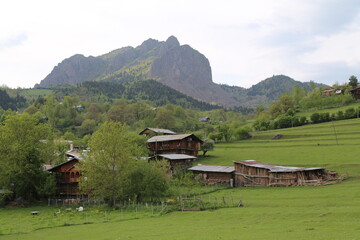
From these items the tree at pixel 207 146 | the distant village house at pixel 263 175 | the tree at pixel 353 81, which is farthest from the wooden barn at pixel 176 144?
the tree at pixel 353 81

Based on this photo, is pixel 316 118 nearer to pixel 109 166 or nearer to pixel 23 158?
pixel 109 166

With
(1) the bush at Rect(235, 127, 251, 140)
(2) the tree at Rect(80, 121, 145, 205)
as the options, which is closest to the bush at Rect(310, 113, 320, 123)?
(1) the bush at Rect(235, 127, 251, 140)

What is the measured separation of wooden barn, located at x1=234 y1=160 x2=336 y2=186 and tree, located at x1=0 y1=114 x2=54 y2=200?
3794 centimetres

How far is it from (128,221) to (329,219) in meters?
22.0

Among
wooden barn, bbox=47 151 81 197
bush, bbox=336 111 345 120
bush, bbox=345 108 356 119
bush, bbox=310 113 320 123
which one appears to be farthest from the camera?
bush, bbox=310 113 320 123

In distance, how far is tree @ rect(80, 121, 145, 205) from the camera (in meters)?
51.5

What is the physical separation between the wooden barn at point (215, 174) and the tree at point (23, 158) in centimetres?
3246

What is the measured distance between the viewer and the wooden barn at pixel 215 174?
232ft

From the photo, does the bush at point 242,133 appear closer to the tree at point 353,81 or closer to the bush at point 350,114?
the bush at point 350,114

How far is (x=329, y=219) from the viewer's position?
27.1m

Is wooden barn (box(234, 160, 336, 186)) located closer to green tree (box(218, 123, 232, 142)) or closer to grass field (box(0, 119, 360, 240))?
grass field (box(0, 119, 360, 240))

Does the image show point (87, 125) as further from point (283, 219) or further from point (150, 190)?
point (283, 219)

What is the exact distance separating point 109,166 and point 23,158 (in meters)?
18.9

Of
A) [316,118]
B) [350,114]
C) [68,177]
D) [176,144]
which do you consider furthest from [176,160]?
[350,114]
